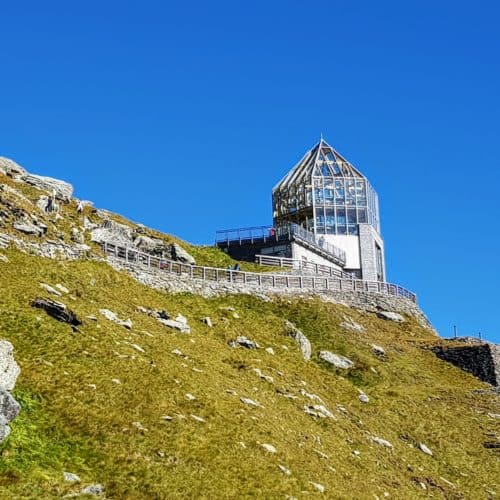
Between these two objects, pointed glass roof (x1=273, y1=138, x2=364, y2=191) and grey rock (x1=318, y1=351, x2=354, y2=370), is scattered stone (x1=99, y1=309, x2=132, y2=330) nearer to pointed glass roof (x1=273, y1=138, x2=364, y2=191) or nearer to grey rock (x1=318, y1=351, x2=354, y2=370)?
grey rock (x1=318, y1=351, x2=354, y2=370)

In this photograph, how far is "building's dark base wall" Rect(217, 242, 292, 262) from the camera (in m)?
78.0

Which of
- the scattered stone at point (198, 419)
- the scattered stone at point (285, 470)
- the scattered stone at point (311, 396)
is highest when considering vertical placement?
the scattered stone at point (311, 396)

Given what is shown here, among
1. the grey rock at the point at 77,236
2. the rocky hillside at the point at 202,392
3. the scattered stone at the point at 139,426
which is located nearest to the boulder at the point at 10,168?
the rocky hillside at the point at 202,392

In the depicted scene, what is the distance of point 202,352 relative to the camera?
4091 centimetres

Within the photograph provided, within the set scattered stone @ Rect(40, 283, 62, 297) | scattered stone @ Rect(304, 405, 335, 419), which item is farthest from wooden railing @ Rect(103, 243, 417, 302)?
scattered stone @ Rect(304, 405, 335, 419)

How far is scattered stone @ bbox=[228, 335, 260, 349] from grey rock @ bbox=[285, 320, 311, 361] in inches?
144

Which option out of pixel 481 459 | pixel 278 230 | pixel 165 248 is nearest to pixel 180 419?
pixel 481 459

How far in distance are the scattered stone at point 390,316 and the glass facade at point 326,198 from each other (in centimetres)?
2347

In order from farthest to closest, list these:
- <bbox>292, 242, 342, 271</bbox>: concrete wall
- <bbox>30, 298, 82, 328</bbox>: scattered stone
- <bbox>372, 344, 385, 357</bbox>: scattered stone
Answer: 1. <bbox>292, 242, 342, 271</bbox>: concrete wall
2. <bbox>372, 344, 385, 357</bbox>: scattered stone
3. <bbox>30, 298, 82, 328</bbox>: scattered stone

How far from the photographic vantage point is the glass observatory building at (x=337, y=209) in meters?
88.3

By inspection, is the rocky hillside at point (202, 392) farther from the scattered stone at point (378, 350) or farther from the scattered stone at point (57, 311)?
the scattered stone at point (378, 350)

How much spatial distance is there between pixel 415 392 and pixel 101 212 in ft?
99.4

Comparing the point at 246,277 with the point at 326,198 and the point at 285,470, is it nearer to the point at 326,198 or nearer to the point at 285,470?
the point at 285,470

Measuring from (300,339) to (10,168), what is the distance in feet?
88.6
